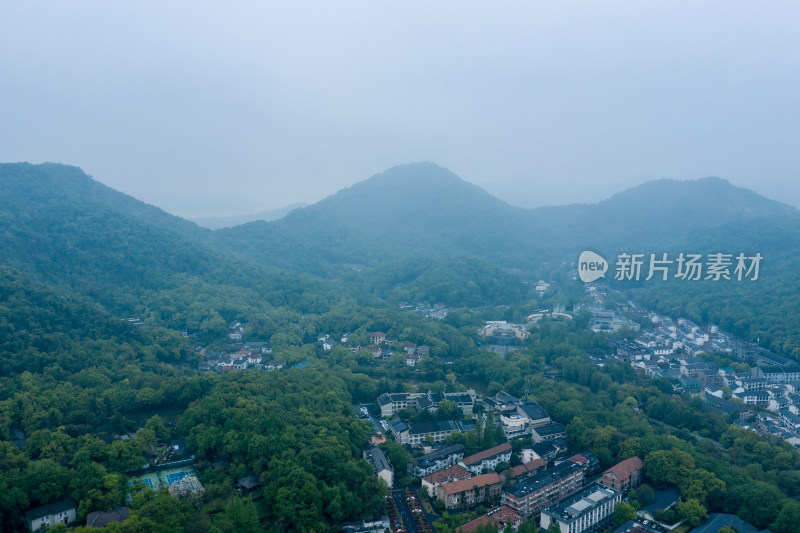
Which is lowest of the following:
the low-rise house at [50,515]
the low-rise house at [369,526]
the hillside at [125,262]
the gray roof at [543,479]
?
the low-rise house at [369,526]

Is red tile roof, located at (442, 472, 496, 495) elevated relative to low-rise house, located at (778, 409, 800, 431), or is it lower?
lower

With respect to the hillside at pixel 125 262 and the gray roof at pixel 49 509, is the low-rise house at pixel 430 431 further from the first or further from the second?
the hillside at pixel 125 262

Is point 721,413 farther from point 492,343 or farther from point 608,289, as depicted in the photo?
point 608,289

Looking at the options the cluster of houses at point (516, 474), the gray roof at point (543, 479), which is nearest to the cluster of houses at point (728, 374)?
the cluster of houses at point (516, 474)

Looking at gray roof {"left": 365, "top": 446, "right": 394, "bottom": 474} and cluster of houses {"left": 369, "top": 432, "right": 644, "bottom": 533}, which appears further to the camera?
gray roof {"left": 365, "top": 446, "right": 394, "bottom": 474}

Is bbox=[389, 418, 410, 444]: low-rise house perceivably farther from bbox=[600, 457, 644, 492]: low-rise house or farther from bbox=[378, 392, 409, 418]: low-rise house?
bbox=[600, 457, 644, 492]: low-rise house

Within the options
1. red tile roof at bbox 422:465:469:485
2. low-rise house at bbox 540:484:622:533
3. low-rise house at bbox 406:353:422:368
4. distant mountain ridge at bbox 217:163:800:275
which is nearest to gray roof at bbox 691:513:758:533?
low-rise house at bbox 540:484:622:533

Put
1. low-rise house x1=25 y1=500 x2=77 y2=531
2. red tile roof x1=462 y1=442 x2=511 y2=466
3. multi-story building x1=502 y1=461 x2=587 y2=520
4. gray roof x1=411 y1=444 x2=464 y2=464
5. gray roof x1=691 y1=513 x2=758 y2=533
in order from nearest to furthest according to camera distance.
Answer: low-rise house x1=25 y1=500 x2=77 y2=531, gray roof x1=691 y1=513 x2=758 y2=533, multi-story building x1=502 y1=461 x2=587 y2=520, red tile roof x1=462 y1=442 x2=511 y2=466, gray roof x1=411 y1=444 x2=464 y2=464
